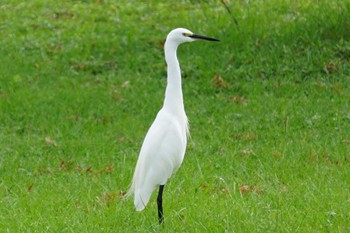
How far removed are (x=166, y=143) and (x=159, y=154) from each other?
0.28ft

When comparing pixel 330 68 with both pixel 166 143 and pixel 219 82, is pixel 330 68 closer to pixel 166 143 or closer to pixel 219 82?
pixel 219 82

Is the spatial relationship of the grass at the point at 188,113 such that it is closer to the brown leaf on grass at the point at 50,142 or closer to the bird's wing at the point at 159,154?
the brown leaf on grass at the point at 50,142

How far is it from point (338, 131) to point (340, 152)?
28.0 inches

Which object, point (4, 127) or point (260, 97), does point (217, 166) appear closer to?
point (260, 97)

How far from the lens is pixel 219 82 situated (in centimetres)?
920

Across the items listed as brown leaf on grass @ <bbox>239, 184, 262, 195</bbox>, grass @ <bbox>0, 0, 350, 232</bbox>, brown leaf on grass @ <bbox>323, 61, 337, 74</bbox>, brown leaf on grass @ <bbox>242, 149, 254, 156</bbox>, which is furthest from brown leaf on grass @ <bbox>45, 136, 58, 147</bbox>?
brown leaf on grass @ <bbox>323, 61, 337, 74</bbox>

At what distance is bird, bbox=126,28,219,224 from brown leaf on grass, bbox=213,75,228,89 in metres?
4.00

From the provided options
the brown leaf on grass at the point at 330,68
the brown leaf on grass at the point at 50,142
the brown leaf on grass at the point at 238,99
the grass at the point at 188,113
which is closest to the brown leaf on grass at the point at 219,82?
the grass at the point at 188,113

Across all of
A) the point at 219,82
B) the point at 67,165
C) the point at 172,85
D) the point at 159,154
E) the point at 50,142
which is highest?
the point at 172,85

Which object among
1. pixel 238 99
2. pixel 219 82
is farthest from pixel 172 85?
pixel 219 82

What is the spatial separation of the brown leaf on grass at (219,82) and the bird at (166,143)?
4001 millimetres

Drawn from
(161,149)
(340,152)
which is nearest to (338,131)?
(340,152)

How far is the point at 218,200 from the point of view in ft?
18.2

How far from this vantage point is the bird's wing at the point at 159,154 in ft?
16.5
